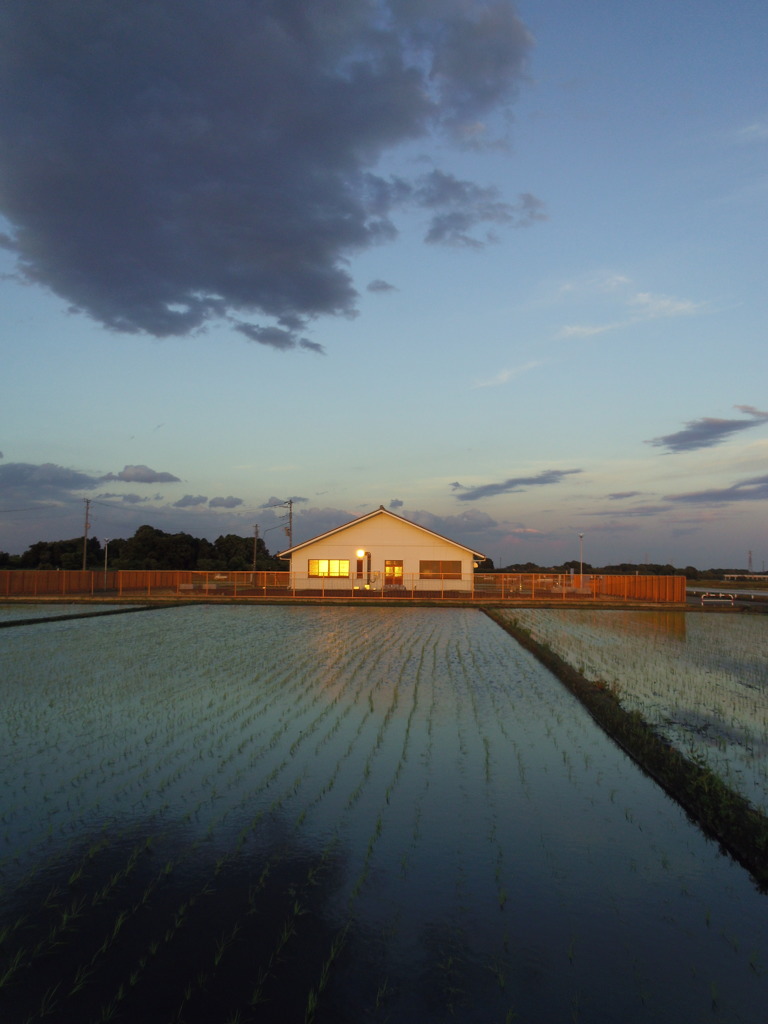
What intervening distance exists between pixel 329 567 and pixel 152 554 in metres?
54.4

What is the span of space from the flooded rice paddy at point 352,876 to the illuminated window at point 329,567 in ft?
124

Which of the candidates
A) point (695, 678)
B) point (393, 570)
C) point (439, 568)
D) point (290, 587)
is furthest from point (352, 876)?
point (393, 570)

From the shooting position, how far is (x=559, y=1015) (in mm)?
4418

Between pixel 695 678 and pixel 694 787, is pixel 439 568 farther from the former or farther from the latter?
pixel 694 787

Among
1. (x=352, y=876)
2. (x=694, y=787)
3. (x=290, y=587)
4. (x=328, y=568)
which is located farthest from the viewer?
(x=328, y=568)

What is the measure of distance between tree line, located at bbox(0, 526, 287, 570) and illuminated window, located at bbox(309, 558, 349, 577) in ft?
120

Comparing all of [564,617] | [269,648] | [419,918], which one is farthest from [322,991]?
[564,617]

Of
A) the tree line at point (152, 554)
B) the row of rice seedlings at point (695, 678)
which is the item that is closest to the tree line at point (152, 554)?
the tree line at point (152, 554)

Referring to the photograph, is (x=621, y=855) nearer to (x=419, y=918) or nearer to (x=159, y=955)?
(x=419, y=918)

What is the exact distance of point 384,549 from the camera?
5094 centimetres

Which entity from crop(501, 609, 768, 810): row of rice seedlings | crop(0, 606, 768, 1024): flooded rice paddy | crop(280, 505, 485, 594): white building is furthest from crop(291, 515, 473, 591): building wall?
crop(0, 606, 768, 1024): flooded rice paddy

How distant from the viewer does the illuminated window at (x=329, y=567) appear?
51000 millimetres

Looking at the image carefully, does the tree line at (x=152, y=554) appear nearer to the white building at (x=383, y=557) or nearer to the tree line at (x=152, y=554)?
the tree line at (x=152, y=554)

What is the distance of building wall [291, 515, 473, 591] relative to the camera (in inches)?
1994
